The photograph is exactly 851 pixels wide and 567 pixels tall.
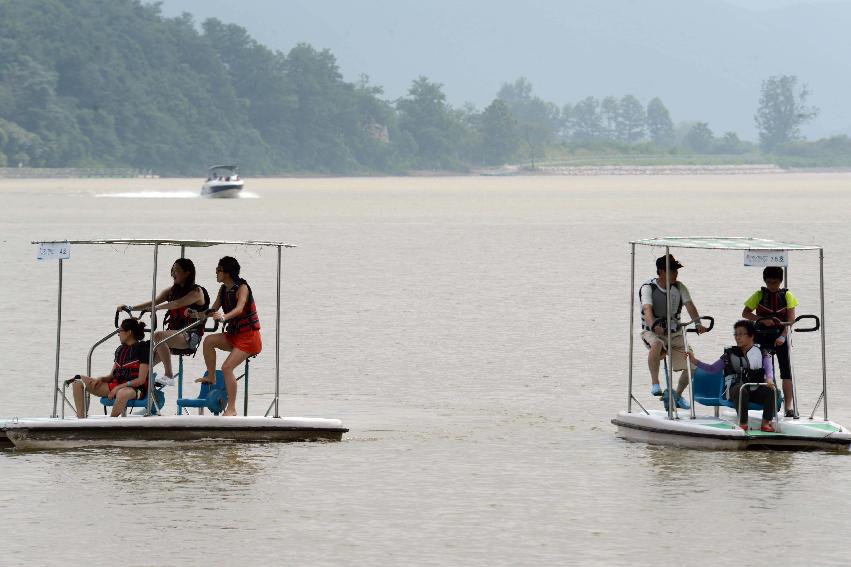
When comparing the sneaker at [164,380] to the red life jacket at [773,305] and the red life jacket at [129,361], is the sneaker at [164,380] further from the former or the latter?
the red life jacket at [773,305]

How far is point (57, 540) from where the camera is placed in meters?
11.9

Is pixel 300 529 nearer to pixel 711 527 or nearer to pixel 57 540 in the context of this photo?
pixel 57 540

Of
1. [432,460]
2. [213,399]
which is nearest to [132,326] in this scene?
[213,399]

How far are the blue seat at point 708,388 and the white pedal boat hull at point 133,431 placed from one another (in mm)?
3771

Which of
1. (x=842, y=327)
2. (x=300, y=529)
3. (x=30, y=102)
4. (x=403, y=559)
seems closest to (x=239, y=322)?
(x=300, y=529)

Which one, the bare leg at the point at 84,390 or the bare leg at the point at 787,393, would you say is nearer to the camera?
the bare leg at the point at 84,390

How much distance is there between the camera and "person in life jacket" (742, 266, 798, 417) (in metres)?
15.0

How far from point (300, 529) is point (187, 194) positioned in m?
133

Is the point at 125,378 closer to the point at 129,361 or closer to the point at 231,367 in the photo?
the point at 129,361

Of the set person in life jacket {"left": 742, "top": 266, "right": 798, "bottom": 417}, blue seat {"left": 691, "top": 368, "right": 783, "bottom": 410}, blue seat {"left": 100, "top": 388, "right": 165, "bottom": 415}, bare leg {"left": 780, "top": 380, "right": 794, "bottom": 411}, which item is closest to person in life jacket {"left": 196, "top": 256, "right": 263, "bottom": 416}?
blue seat {"left": 100, "top": 388, "right": 165, "bottom": 415}

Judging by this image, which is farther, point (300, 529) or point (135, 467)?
point (135, 467)

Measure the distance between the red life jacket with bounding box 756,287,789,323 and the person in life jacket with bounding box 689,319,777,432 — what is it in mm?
314

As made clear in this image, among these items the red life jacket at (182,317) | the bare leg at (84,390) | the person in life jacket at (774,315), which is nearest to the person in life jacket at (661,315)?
the person in life jacket at (774,315)

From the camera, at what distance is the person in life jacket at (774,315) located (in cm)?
1498
